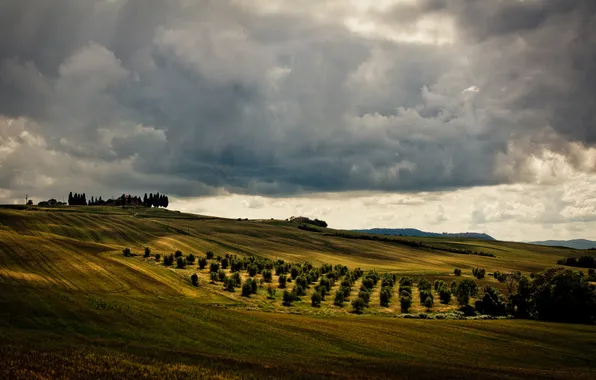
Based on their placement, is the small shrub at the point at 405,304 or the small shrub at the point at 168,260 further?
the small shrub at the point at 168,260

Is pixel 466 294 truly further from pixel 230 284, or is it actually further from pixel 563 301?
pixel 230 284

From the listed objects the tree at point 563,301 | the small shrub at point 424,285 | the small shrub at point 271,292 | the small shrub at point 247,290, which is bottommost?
the small shrub at point 271,292

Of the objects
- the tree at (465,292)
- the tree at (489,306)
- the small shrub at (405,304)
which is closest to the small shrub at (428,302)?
the small shrub at (405,304)

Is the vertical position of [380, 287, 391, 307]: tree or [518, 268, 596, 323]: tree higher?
[518, 268, 596, 323]: tree

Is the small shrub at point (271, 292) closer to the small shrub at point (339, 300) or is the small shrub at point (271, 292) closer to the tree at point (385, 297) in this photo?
the small shrub at point (339, 300)

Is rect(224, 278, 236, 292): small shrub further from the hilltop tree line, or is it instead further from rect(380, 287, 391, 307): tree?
rect(380, 287, 391, 307): tree

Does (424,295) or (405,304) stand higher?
(424,295)

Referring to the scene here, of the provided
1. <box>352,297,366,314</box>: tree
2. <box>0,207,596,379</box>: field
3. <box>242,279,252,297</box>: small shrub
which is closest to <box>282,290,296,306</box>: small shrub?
<box>0,207,596,379</box>: field

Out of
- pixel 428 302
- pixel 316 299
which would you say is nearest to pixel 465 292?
pixel 428 302

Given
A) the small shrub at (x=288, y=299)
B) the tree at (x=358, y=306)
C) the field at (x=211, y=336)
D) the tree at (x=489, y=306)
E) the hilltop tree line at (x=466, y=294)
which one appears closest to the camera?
the field at (x=211, y=336)

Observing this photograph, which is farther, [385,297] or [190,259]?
[190,259]

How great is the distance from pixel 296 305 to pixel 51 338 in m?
66.0

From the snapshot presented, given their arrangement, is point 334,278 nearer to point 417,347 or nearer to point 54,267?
point 54,267

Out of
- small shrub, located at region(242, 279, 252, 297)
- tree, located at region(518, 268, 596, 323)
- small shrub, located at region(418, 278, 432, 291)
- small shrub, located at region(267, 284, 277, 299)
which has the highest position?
tree, located at region(518, 268, 596, 323)
